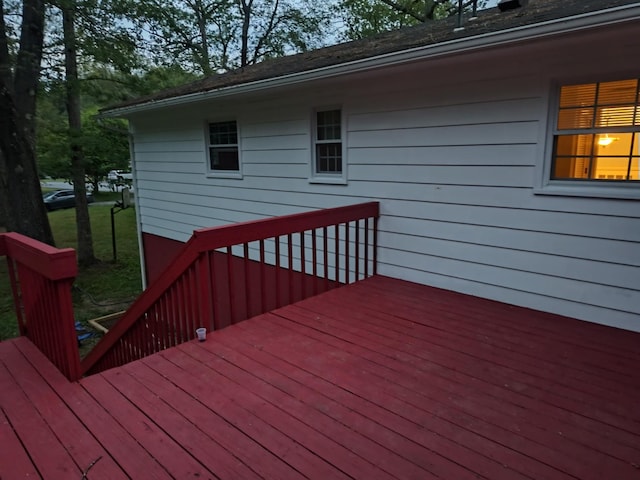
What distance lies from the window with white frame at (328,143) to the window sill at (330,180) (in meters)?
0.06

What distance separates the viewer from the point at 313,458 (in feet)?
6.12

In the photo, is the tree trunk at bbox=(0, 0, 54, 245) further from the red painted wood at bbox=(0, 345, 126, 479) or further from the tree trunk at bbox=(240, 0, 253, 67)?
the tree trunk at bbox=(240, 0, 253, 67)

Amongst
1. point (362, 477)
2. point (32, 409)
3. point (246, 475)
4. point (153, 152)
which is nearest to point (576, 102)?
point (362, 477)

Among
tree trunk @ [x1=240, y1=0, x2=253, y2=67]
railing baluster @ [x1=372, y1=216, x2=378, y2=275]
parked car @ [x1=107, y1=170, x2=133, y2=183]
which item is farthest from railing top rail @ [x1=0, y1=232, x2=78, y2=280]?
tree trunk @ [x1=240, y1=0, x2=253, y2=67]

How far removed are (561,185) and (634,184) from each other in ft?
1.55

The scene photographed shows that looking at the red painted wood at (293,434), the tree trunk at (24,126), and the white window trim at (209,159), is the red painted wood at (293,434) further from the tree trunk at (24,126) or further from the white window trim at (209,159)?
the tree trunk at (24,126)

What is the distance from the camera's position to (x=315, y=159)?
210 inches

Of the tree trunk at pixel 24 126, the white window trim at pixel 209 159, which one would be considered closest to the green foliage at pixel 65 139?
the tree trunk at pixel 24 126

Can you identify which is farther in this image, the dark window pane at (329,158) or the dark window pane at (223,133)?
the dark window pane at (223,133)

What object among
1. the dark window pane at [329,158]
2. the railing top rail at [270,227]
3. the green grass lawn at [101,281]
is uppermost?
the dark window pane at [329,158]

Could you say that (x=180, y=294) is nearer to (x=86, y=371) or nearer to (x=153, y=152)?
(x=86, y=371)

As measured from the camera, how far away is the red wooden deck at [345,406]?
1.83 meters

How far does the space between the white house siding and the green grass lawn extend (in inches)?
222

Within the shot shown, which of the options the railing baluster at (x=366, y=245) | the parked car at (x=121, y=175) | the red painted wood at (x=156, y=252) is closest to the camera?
the railing baluster at (x=366, y=245)
